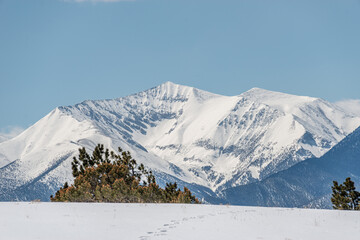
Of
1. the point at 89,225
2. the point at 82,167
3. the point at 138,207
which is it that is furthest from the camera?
the point at 82,167

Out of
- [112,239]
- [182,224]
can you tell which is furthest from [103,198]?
[112,239]

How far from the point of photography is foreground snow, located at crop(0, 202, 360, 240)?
91.4 feet

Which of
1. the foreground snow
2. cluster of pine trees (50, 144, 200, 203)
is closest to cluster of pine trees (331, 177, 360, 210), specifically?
cluster of pine trees (50, 144, 200, 203)

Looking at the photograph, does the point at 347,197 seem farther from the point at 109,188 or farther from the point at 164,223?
the point at 164,223

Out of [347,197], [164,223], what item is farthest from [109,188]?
[347,197]

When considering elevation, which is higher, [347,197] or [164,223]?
[347,197]

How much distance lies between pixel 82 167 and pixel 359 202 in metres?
48.0

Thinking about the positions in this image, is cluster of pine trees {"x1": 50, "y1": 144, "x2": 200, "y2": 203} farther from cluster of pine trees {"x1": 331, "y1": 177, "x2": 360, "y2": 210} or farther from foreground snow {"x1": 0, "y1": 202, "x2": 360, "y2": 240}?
cluster of pine trees {"x1": 331, "y1": 177, "x2": 360, "y2": 210}

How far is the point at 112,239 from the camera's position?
86.6 feet

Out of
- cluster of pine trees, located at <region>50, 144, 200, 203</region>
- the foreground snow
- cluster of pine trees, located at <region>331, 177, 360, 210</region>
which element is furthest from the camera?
cluster of pine trees, located at <region>331, 177, 360, 210</region>

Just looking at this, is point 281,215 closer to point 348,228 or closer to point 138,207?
point 348,228

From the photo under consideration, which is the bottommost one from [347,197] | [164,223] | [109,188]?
[164,223]

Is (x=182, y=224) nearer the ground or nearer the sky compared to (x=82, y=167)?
nearer the ground

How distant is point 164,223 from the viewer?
3300cm
